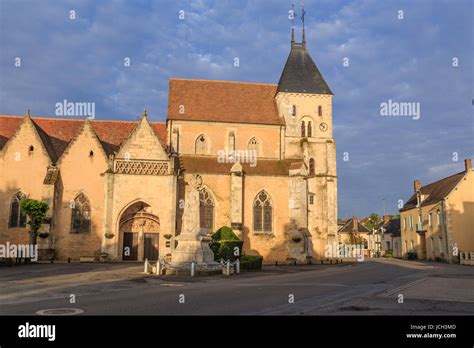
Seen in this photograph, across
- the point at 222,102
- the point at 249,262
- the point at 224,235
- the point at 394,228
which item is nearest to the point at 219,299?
the point at 249,262

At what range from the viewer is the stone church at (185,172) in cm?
3244

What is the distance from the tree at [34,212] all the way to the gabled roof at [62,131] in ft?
19.5

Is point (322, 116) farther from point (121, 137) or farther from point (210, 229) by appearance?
point (121, 137)

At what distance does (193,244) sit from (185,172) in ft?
45.8

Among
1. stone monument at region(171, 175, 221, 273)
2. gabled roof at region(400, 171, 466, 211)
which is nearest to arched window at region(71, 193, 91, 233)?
stone monument at region(171, 175, 221, 273)

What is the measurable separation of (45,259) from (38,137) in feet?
32.2

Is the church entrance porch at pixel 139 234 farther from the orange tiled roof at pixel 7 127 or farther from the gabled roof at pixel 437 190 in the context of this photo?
the gabled roof at pixel 437 190

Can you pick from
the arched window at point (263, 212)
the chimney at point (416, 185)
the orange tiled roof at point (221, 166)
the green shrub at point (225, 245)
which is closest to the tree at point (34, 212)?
the orange tiled roof at point (221, 166)

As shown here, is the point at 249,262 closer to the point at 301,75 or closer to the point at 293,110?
the point at 293,110

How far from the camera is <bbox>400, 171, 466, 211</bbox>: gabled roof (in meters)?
43.9

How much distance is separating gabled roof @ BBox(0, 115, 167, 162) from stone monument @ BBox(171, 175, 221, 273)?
13751 millimetres

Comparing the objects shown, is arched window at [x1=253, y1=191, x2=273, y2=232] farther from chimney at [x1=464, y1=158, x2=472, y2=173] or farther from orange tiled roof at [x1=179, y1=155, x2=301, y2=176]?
chimney at [x1=464, y1=158, x2=472, y2=173]
